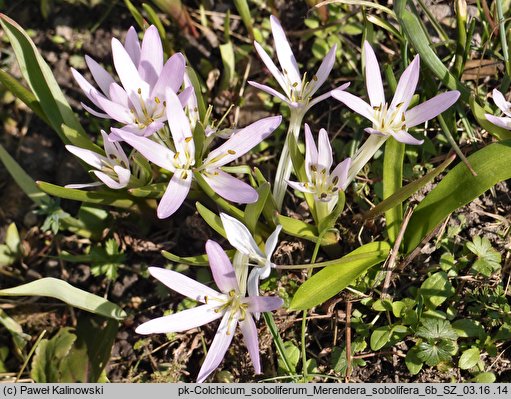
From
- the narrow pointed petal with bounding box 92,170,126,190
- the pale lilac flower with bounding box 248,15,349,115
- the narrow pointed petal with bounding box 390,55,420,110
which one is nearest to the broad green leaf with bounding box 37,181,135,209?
the narrow pointed petal with bounding box 92,170,126,190

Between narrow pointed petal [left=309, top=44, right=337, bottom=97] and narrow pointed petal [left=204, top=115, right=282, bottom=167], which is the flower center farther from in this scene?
narrow pointed petal [left=204, top=115, right=282, bottom=167]

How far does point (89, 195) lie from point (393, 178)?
101 centimetres

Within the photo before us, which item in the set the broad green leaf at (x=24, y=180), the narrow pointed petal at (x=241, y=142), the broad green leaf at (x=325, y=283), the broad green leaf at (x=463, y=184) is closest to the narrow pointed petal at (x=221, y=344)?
the broad green leaf at (x=325, y=283)

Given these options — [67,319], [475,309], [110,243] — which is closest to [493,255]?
[475,309]

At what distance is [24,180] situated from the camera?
2186 mm

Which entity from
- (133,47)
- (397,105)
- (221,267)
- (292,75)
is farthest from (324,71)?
(221,267)

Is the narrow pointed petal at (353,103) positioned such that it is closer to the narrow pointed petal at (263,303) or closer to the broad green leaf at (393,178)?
the broad green leaf at (393,178)

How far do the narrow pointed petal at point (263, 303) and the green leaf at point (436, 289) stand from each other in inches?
26.5

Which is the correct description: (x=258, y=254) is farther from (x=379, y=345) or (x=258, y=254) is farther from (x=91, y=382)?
(x=91, y=382)

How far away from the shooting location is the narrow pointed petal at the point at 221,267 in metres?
1.52

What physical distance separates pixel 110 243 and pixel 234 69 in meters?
0.95

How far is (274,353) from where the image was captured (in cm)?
198

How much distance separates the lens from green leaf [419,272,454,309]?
1.87m

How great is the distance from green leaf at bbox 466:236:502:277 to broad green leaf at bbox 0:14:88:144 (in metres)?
1.39
